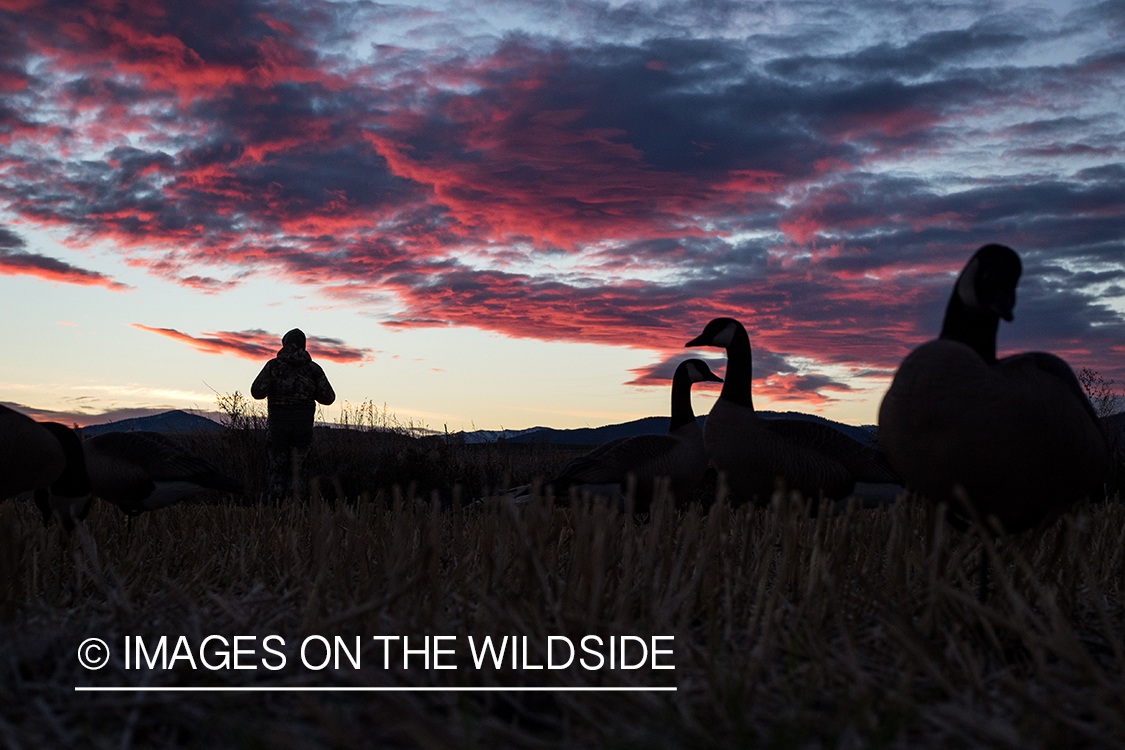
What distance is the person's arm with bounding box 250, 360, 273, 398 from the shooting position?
1505 cm

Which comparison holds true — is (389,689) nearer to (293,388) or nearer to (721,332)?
(721,332)

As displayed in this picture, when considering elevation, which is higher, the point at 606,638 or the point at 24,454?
the point at 24,454

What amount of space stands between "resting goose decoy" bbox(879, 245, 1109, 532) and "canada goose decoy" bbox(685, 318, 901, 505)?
14.1 ft

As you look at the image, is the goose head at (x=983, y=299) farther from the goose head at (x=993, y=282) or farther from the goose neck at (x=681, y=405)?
the goose neck at (x=681, y=405)

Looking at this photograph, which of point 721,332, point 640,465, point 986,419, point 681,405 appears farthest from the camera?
point 681,405

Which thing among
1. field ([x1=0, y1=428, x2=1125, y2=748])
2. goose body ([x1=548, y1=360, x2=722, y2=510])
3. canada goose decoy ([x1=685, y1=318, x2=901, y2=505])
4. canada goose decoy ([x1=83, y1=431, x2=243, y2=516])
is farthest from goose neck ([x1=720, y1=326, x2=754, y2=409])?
canada goose decoy ([x1=83, y1=431, x2=243, y2=516])

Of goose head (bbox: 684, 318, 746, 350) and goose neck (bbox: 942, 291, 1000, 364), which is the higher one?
goose head (bbox: 684, 318, 746, 350)

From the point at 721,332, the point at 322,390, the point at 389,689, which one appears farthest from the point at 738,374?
the point at 322,390

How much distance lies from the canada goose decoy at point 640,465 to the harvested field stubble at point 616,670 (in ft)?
15.0

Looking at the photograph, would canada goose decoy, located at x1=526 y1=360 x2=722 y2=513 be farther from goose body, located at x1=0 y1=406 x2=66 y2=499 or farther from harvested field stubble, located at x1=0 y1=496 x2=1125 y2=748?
goose body, located at x1=0 y1=406 x2=66 y2=499

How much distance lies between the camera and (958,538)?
205 inches

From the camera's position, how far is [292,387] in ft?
49.6

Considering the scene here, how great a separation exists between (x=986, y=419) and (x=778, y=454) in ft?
16.2

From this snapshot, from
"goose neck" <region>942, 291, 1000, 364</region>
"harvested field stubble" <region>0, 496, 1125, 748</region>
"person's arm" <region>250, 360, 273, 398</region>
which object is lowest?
"harvested field stubble" <region>0, 496, 1125, 748</region>
